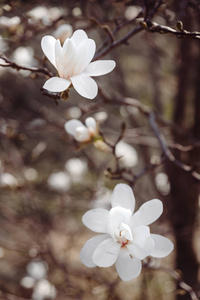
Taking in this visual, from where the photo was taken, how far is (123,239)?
0.65 m

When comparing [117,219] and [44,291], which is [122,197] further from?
[44,291]

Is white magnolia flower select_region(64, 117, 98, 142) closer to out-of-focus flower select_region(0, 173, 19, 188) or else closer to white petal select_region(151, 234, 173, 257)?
white petal select_region(151, 234, 173, 257)

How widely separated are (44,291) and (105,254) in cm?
122

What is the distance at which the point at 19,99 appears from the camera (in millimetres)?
2551

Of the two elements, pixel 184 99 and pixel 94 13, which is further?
pixel 184 99

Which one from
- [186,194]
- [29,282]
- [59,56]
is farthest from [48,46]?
[29,282]

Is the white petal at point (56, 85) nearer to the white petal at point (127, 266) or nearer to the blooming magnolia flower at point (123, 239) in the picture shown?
the blooming magnolia flower at point (123, 239)

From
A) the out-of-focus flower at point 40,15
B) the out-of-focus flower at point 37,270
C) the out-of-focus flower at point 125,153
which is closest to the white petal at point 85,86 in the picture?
the out-of-focus flower at point 40,15

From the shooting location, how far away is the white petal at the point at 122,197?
0.68 metres

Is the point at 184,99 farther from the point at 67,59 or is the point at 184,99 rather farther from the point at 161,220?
the point at 67,59

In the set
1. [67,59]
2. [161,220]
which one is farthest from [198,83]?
[67,59]

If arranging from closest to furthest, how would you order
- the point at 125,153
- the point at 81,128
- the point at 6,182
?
1. the point at 81,128
2. the point at 6,182
3. the point at 125,153

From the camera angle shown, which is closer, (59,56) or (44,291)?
A: (59,56)

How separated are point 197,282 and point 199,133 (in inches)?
27.6
